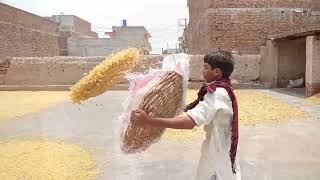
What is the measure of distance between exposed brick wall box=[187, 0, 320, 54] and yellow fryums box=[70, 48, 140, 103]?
17894 millimetres

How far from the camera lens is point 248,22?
20219mm

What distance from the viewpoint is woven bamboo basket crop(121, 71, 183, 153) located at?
2314 millimetres

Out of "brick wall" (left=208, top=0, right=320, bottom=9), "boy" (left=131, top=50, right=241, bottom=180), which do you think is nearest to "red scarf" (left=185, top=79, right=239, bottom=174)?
"boy" (left=131, top=50, right=241, bottom=180)

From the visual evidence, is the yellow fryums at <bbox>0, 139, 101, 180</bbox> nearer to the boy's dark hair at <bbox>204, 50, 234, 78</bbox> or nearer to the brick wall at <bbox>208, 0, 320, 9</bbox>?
the boy's dark hair at <bbox>204, 50, 234, 78</bbox>

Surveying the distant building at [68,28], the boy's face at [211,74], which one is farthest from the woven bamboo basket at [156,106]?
the distant building at [68,28]

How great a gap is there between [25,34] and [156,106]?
2921cm

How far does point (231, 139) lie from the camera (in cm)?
251

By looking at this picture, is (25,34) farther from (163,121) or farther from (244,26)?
(163,121)

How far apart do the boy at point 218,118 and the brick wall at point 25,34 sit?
25235 mm

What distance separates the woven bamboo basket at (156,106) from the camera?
2.31m

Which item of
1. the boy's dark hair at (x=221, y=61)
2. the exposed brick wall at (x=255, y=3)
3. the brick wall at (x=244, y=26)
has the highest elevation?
the exposed brick wall at (x=255, y=3)

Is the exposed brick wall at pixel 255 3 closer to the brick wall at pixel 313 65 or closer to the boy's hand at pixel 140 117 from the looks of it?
the brick wall at pixel 313 65

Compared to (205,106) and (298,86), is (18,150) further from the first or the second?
(298,86)

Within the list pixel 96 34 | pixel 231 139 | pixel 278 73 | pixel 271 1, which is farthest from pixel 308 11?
pixel 96 34
